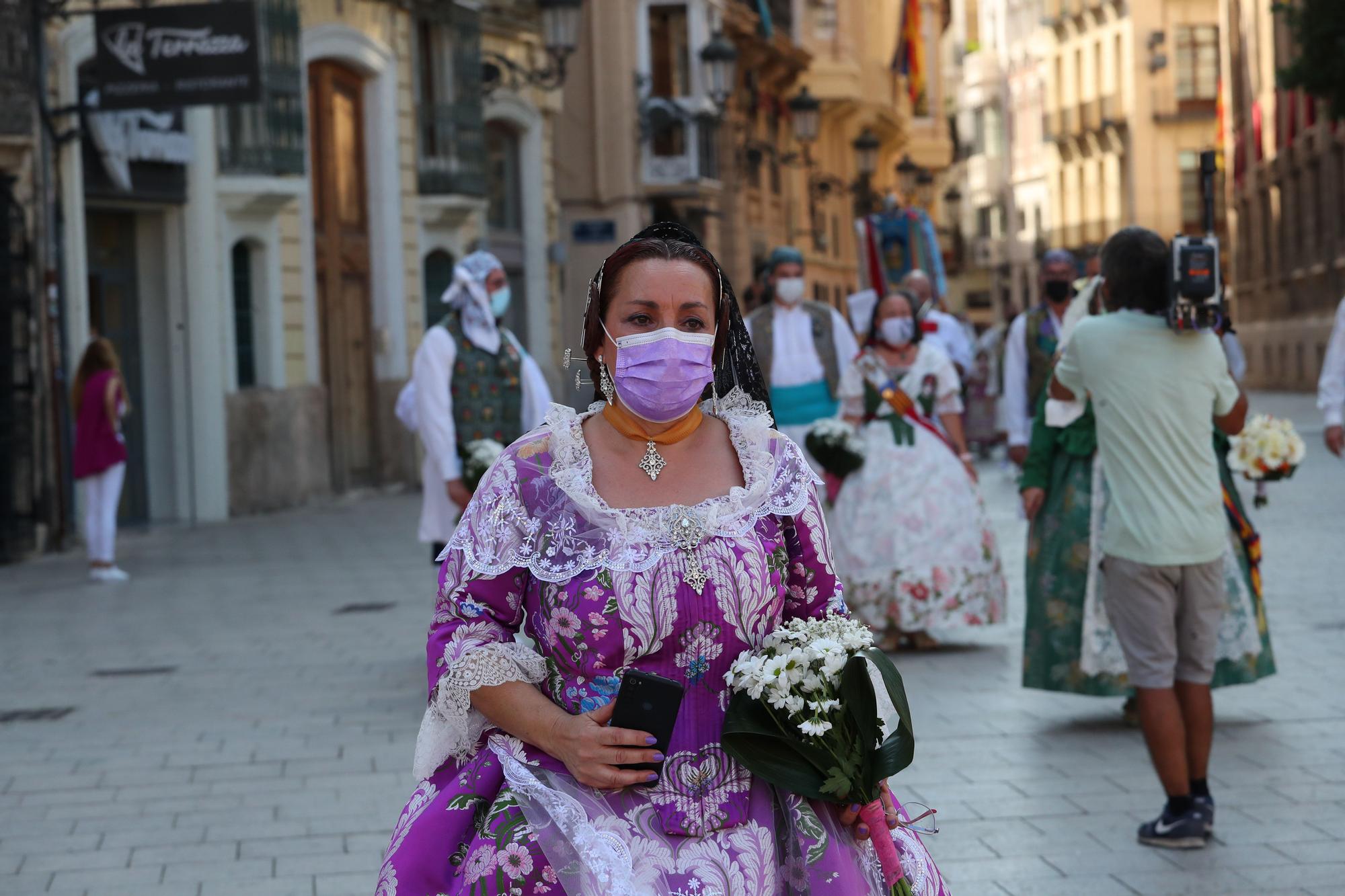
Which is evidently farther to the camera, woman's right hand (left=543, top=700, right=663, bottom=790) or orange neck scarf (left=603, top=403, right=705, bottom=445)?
orange neck scarf (left=603, top=403, right=705, bottom=445)

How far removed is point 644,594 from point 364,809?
3.65 meters

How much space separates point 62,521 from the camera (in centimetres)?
1695

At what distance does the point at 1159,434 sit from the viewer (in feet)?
19.9

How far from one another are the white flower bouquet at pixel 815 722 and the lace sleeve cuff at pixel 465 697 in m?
0.37

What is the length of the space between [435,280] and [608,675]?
2348 centimetres

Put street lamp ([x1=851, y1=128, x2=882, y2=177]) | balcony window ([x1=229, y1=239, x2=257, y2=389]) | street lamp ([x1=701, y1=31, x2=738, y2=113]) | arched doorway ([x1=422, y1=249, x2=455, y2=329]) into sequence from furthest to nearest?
street lamp ([x1=851, y1=128, x2=882, y2=177]) → street lamp ([x1=701, y1=31, x2=738, y2=113]) → arched doorway ([x1=422, y1=249, x2=455, y2=329]) → balcony window ([x1=229, y1=239, x2=257, y2=389])

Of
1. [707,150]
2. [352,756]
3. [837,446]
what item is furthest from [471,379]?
[707,150]

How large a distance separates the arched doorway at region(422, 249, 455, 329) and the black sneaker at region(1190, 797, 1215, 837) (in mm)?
20666

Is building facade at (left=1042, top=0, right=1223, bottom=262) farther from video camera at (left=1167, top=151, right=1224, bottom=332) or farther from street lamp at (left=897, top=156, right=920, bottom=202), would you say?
video camera at (left=1167, top=151, right=1224, bottom=332)

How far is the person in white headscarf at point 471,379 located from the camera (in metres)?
9.27

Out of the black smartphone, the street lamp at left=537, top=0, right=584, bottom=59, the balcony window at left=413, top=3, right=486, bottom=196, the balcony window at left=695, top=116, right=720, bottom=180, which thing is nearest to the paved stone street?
the black smartphone

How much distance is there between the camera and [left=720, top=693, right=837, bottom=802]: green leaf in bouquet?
10.8 ft

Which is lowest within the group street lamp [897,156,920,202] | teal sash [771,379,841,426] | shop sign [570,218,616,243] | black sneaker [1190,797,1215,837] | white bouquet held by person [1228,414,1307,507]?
black sneaker [1190,797,1215,837]

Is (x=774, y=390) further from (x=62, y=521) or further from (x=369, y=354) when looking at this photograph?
(x=369, y=354)
